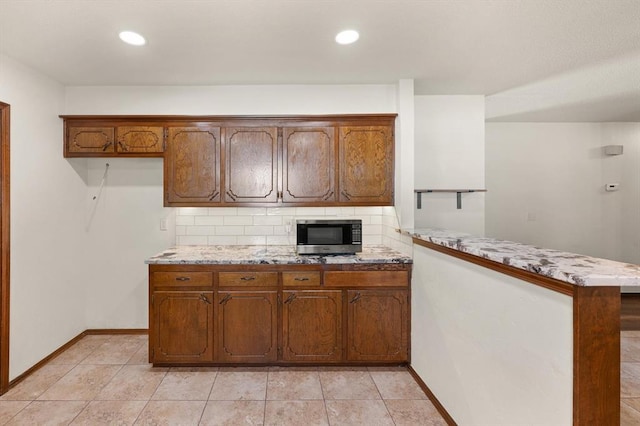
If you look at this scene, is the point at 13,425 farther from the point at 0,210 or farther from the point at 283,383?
the point at 283,383

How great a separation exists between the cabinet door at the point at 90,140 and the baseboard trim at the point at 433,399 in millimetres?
3292

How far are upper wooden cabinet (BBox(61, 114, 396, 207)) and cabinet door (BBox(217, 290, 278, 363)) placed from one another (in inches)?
34.4

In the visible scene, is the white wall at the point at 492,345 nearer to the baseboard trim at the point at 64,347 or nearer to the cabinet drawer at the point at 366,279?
the cabinet drawer at the point at 366,279

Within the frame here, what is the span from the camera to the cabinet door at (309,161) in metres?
3.02

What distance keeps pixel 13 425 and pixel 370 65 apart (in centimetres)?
350

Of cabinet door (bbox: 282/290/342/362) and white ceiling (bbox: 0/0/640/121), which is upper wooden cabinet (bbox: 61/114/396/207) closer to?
Result: white ceiling (bbox: 0/0/640/121)

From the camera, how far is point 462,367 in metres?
1.90

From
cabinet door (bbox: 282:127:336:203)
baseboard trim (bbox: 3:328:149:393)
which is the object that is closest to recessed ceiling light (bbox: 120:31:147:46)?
cabinet door (bbox: 282:127:336:203)

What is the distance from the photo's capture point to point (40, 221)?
274 cm

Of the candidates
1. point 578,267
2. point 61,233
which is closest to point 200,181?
point 61,233

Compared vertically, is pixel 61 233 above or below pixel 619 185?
below

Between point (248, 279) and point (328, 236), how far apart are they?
768 millimetres

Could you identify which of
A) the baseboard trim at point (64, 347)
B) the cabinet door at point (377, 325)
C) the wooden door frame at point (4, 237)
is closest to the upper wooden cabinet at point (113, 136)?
the wooden door frame at point (4, 237)

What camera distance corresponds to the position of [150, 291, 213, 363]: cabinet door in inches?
105
